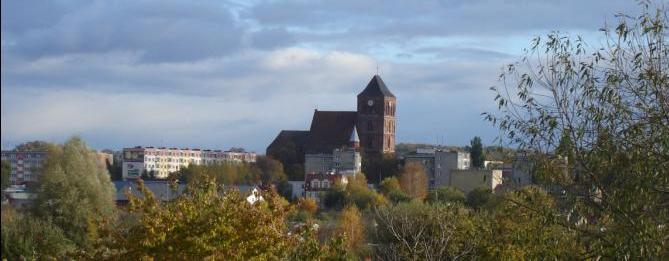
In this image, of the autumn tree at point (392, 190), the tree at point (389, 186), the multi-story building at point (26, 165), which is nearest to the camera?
the multi-story building at point (26, 165)

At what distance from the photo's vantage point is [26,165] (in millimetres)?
72875

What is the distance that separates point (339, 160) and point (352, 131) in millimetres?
10795

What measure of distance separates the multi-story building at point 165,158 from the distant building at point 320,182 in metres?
30.4

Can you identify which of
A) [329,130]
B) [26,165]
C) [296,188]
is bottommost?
[296,188]

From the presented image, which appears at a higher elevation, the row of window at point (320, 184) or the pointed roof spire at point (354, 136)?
the pointed roof spire at point (354, 136)

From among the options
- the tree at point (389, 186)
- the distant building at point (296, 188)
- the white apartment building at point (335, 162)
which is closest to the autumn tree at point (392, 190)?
the tree at point (389, 186)

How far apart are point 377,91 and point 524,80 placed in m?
139

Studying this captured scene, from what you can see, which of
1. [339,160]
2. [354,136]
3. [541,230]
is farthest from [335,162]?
[541,230]

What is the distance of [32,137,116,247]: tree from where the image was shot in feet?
166

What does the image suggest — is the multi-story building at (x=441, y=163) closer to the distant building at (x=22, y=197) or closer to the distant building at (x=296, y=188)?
the distant building at (x=296, y=188)

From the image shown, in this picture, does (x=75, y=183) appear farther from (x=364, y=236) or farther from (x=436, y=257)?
(x=436, y=257)

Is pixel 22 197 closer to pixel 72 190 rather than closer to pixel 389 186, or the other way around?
pixel 72 190

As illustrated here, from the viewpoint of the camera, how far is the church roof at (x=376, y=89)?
153 metres

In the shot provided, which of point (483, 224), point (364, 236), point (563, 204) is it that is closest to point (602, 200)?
point (563, 204)
